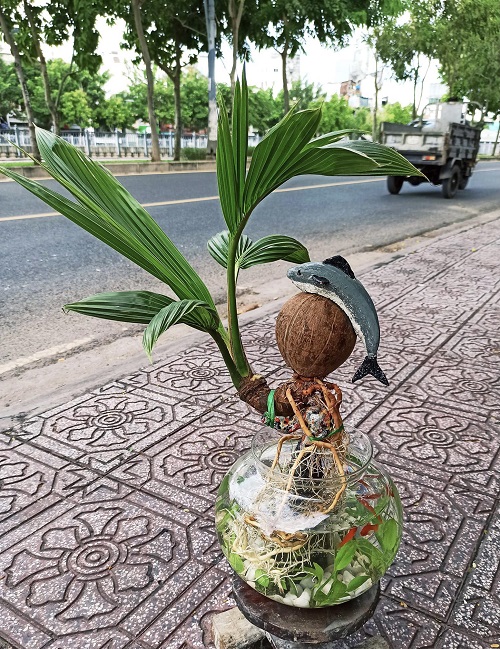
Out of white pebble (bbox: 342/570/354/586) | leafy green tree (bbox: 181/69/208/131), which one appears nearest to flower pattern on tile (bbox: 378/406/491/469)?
white pebble (bbox: 342/570/354/586)

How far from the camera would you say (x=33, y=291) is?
4.54m

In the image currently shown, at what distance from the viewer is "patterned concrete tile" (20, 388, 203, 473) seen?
229 centimetres

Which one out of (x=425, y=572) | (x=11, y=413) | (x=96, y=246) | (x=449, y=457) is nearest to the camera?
(x=425, y=572)

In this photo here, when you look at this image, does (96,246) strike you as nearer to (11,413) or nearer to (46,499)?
(11,413)

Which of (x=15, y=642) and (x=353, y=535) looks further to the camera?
(x=15, y=642)

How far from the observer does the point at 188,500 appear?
2.00 metres

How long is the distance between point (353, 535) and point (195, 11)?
20.2m

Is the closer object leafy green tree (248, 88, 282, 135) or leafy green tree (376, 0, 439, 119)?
leafy green tree (376, 0, 439, 119)

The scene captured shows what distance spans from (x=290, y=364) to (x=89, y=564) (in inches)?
39.2

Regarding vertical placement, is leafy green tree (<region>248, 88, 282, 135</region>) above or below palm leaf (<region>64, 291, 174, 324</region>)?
above

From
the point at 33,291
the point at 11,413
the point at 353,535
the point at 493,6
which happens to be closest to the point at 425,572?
the point at 353,535

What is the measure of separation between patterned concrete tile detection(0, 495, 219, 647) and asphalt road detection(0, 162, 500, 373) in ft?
5.39

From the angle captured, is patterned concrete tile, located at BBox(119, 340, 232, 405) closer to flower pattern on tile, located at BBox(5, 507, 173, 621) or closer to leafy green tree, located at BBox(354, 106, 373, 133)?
flower pattern on tile, located at BBox(5, 507, 173, 621)

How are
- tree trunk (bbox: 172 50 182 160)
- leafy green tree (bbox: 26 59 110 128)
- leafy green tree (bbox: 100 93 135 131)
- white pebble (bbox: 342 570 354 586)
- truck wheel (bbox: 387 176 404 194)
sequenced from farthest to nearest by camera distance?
leafy green tree (bbox: 100 93 135 131) → leafy green tree (bbox: 26 59 110 128) → tree trunk (bbox: 172 50 182 160) → truck wheel (bbox: 387 176 404 194) → white pebble (bbox: 342 570 354 586)
